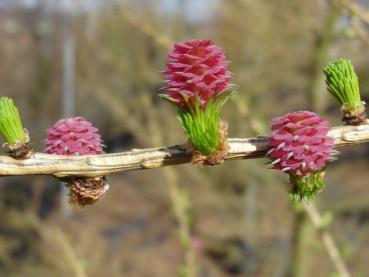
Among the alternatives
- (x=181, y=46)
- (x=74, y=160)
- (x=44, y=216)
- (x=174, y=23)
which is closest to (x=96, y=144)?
(x=74, y=160)

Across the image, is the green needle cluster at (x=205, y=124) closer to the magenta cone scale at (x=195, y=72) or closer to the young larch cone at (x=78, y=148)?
the magenta cone scale at (x=195, y=72)

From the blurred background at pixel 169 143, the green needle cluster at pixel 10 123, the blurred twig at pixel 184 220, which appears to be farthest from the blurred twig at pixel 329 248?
the green needle cluster at pixel 10 123

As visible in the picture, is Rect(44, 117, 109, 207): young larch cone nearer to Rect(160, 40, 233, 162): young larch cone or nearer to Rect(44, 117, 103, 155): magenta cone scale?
Rect(44, 117, 103, 155): magenta cone scale

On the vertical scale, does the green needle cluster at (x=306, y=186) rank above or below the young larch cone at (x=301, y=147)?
below

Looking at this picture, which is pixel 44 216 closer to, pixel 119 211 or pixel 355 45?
pixel 119 211

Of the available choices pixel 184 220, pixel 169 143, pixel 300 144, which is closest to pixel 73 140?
pixel 300 144
